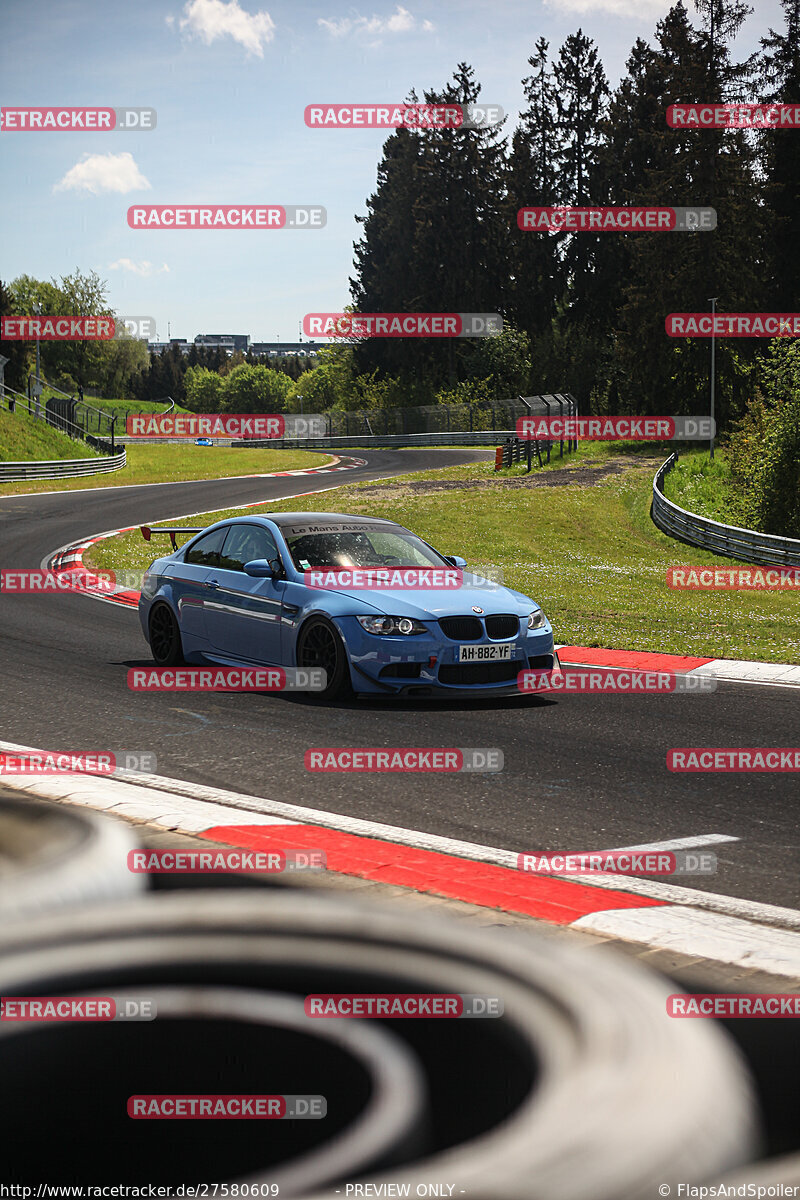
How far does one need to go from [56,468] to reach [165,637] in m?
38.4

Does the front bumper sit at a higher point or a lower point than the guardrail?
higher

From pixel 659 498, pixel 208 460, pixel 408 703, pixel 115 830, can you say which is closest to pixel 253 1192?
pixel 115 830

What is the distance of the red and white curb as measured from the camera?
4469mm

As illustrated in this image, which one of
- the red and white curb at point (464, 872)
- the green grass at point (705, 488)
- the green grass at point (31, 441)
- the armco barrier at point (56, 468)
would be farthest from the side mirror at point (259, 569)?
the green grass at point (31, 441)

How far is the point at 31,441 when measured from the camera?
171 ft

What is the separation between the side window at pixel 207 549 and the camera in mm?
11625

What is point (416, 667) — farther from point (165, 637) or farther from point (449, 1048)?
point (449, 1048)

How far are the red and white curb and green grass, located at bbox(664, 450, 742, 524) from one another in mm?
32508

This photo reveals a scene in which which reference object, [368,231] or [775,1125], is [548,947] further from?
[368,231]

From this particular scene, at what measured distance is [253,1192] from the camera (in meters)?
2.66

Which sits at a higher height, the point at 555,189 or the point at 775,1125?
the point at 555,189

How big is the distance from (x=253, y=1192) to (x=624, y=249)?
84534 millimetres

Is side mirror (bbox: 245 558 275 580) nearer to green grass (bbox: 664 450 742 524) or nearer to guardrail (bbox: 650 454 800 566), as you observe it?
guardrail (bbox: 650 454 800 566)

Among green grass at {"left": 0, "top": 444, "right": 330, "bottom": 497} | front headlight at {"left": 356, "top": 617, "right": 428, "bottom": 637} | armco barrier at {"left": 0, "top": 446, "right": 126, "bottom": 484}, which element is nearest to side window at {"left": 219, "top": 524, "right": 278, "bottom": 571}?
front headlight at {"left": 356, "top": 617, "right": 428, "bottom": 637}
